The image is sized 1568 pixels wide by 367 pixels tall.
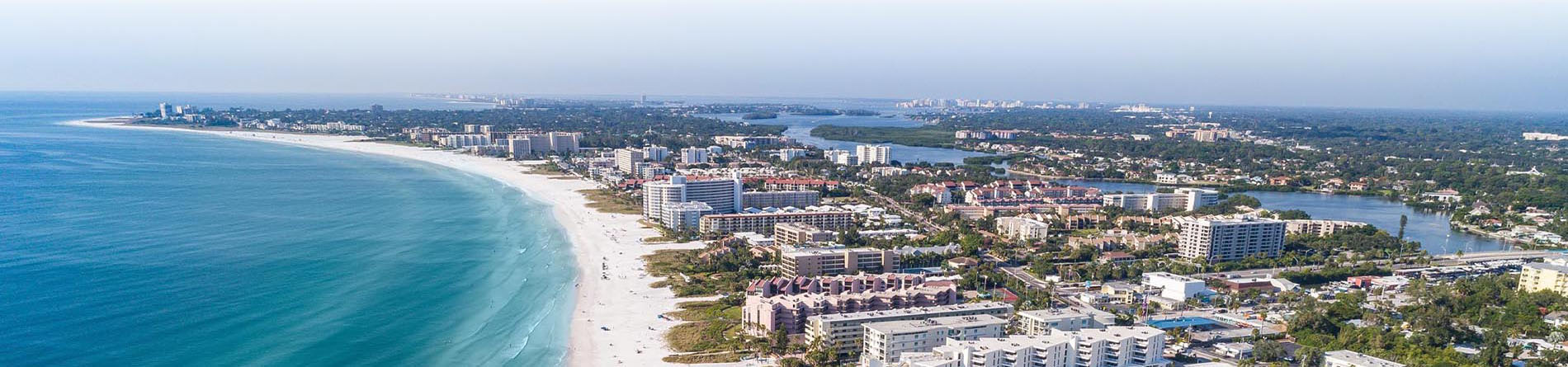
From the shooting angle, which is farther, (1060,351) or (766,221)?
(766,221)

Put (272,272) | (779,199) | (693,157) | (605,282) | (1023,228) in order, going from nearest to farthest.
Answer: (272,272) → (605,282) → (1023,228) → (779,199) → (693,157)

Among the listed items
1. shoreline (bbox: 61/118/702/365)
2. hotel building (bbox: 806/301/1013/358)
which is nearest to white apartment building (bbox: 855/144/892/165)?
shoreline (bbox: 61/118/702/365)

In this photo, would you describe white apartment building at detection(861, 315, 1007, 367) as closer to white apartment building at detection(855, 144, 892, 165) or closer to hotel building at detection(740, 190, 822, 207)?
hotel building at detection(740, 190, 822, 207)

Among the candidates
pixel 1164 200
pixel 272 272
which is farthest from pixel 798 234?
pixel 1164 200

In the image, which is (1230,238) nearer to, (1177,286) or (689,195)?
(1177,286)

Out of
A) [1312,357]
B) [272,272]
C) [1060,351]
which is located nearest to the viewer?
[1060,351]

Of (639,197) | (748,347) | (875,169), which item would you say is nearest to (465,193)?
(639,197)

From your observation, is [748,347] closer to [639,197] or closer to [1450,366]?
[1450,366]
